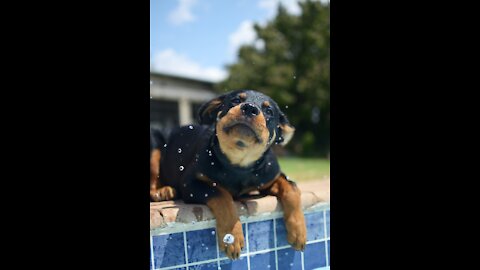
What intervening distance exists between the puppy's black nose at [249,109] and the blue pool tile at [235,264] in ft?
1.65

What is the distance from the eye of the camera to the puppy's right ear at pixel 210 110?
1.63 m

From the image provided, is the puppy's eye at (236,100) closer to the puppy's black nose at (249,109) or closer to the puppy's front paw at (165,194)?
the puppy's black nose at (249,109)

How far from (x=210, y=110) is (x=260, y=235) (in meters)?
0.50

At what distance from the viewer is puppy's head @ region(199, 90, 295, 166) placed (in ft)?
4.70

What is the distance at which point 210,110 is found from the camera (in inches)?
65.7

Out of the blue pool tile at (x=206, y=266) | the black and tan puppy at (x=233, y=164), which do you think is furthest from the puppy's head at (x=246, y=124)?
the blue pool tile at (x=206, y=266)

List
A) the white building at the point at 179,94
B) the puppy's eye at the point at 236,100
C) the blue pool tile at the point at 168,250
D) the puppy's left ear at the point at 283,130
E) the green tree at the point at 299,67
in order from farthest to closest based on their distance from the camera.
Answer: the green tree at the point at 299,67
the white building at the point at 179,94
the puppy's left ear at the point at 283,130
the puppy's eye at the point at 236,100
the blue pool tile at the point at 168,250

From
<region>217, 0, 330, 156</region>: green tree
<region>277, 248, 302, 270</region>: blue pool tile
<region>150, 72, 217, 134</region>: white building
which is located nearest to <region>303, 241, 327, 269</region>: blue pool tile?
<region>277, 248, 302, 270</region>: blue pool tile

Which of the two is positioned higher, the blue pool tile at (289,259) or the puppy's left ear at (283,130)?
the puppy's left ear at (283,130)

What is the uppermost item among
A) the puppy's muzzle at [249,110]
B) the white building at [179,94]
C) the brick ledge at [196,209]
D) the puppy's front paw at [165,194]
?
the white building at [179,94]
